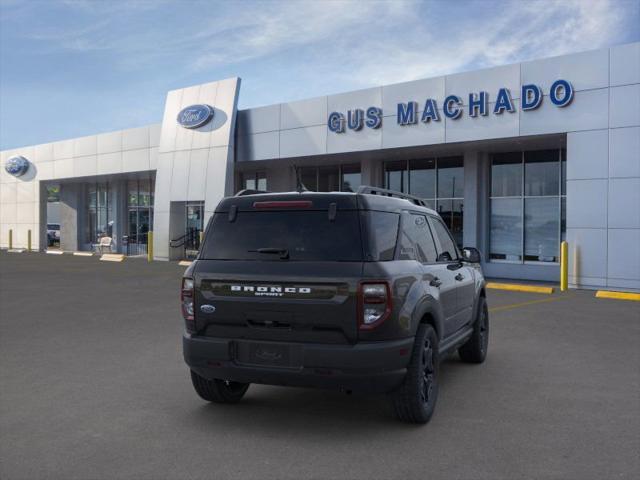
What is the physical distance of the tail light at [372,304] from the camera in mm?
4418

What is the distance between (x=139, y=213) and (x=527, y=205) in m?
22.4

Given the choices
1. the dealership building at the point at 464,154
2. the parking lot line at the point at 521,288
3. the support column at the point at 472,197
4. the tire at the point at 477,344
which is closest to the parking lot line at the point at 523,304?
the parking lot line at the point at 521,288

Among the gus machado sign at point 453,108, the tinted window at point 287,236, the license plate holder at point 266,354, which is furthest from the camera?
the gus machado sign at point 453,108

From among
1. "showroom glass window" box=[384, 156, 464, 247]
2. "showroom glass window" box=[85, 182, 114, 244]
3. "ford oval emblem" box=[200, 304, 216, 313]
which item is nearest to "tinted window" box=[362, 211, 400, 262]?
"ford oval emblem" box=[200, 304, 216, 313]

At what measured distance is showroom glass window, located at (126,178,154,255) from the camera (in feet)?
111

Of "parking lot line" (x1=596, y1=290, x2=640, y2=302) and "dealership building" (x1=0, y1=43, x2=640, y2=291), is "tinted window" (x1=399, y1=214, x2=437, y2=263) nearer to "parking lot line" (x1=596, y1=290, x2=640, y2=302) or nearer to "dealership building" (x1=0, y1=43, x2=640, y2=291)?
"parking lot line" (x1=596, y1=290, x2=640, y2=302)

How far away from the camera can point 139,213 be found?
3409cm

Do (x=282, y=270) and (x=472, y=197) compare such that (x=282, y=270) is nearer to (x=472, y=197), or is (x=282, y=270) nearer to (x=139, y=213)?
(x=472, y=197)

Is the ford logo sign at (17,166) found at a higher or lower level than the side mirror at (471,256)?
higher

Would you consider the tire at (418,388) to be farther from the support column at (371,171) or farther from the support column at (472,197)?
the support column at (371,171)

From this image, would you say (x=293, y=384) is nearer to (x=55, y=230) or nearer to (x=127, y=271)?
(x=127, y=271)

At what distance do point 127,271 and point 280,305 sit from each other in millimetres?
17751

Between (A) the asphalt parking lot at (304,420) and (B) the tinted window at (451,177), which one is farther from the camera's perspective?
(B) the tinted window at (451,177)

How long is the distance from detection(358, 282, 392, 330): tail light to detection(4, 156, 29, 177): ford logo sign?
36.4 m
